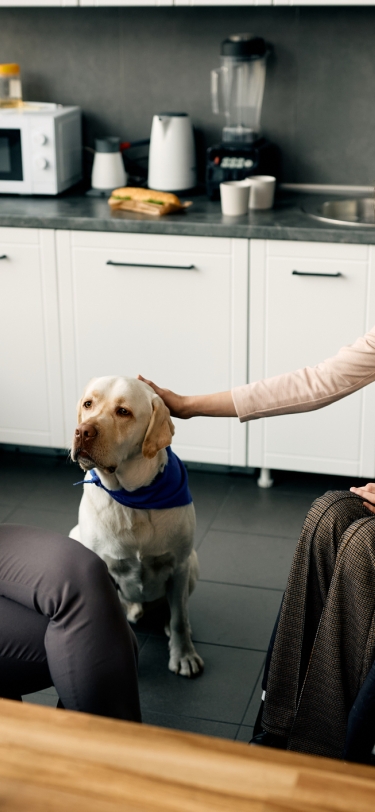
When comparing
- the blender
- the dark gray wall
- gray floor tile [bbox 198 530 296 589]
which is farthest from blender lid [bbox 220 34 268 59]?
gray floor tile [bbox 198 530 296 589]

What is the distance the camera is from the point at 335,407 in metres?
2.95

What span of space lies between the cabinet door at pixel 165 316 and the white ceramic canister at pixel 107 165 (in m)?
0.44

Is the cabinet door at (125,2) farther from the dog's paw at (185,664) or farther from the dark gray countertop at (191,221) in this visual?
the dog's paw at (185,664)

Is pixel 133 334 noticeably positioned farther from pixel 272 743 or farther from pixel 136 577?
pixel 272 743

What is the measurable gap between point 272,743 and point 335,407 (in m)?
1.39

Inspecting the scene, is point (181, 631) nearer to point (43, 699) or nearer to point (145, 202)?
point (43, 699)

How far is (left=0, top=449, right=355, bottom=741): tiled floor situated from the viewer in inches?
82.0

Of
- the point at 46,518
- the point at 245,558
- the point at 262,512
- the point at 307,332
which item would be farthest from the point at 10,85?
the point at 245,558

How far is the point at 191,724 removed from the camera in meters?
2.01

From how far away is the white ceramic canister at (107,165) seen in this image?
10.7ft

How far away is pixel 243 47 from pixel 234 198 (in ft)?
1.88

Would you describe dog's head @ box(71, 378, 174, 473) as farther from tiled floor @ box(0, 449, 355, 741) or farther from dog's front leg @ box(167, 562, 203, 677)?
tiled floor @ box(0, 449, 355, 741)

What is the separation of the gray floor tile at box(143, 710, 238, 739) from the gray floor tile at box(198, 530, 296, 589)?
0.61 meters

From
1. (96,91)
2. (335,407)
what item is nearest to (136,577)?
(335,407)
